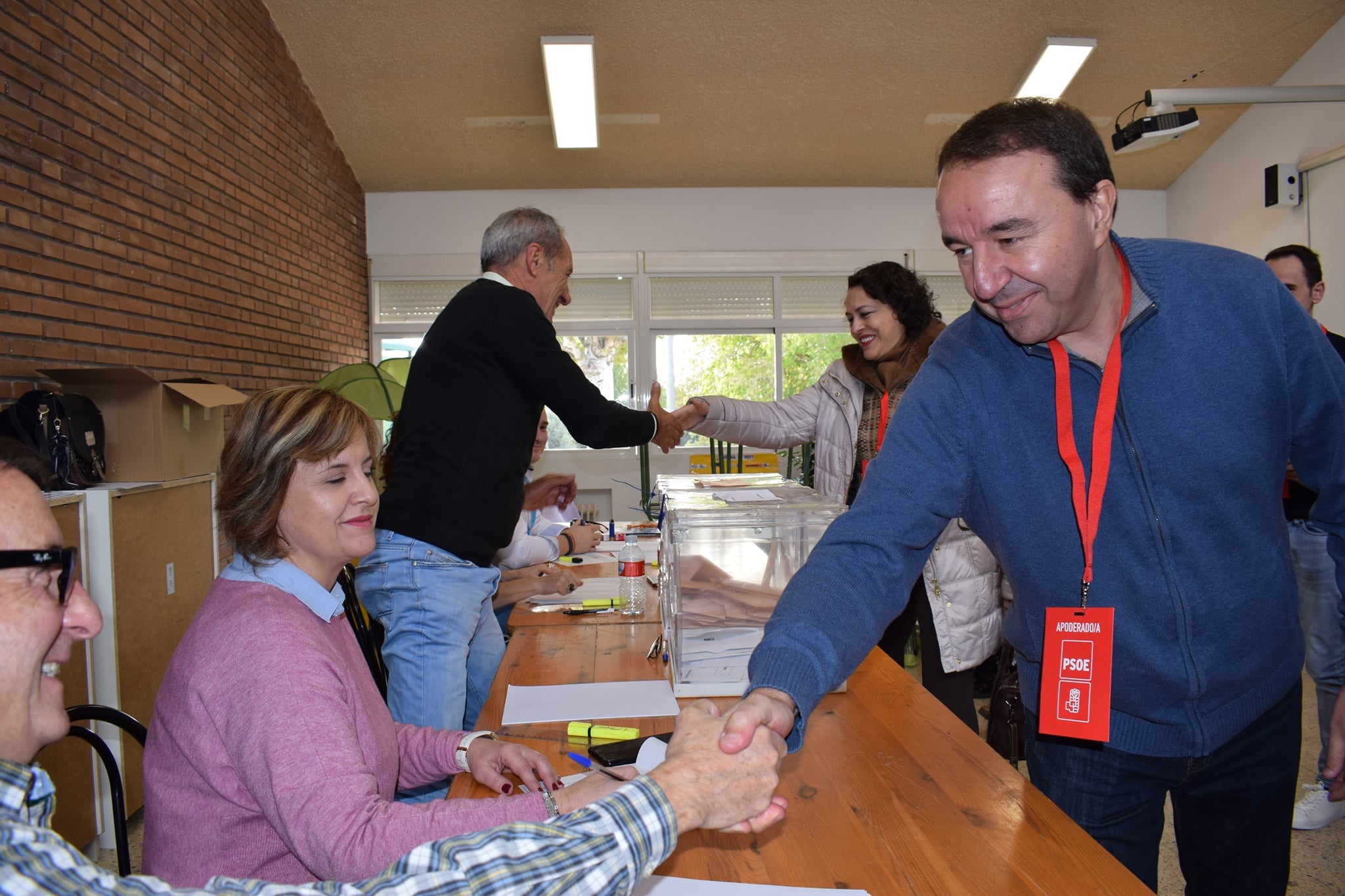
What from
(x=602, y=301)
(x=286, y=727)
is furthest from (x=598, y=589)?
(x=602, y=301)

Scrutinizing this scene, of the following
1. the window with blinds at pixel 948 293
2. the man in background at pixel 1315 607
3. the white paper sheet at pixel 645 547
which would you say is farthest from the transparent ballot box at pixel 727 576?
the window with blinds at pixel 948 293

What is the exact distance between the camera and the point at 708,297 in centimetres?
773

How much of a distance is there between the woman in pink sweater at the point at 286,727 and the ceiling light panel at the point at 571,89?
176 inches

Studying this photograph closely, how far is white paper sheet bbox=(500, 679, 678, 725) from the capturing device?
163 cm

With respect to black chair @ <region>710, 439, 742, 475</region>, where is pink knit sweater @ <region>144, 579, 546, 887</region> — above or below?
below

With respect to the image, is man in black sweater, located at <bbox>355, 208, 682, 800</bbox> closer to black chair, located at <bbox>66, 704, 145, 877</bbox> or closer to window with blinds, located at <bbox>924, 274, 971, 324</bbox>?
black chair, located at <bbox>66, 704, 145, 877</bbox>

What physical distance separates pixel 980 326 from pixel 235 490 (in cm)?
125

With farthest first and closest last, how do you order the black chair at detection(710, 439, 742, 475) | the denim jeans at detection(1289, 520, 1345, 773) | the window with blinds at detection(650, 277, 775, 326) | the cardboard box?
the window with blinds at detection(650, 277, 775, 326) < the black chair at detection(710, 439, 742, 475) < the cardboard box < the denim jeans at detection(1289, 520, 1345, 773)

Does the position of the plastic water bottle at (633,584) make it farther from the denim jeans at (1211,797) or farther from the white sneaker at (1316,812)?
the white sneaker at (1316,812)

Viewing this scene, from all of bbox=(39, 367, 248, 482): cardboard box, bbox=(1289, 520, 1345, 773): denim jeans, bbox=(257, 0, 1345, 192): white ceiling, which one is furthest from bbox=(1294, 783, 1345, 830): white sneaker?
bbox=(257, 0, 1345, 192): white ceiling

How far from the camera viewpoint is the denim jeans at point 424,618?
2037 mm

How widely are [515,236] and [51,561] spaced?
1.84 metres

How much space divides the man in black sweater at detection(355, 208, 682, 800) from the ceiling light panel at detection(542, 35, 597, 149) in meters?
3.29

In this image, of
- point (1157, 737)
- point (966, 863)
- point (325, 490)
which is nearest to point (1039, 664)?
point (1157, 737)
